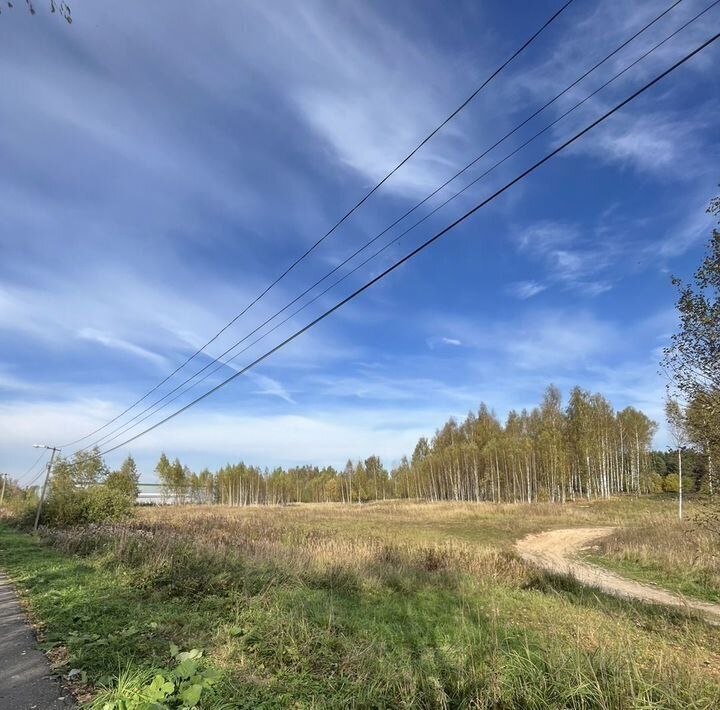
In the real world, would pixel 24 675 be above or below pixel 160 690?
below

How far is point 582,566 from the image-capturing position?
655 inches

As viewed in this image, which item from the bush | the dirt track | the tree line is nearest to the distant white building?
the tree line

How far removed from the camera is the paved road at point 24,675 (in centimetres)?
473

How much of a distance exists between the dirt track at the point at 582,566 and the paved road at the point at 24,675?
23.8ft

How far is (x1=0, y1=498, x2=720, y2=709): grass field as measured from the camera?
4.56m

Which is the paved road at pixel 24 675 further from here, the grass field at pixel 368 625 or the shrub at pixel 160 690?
the shrub at pixel 160 690

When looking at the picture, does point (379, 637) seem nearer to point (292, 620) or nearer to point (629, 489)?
point (292, 620)

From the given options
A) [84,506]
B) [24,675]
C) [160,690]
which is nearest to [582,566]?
[160,690]

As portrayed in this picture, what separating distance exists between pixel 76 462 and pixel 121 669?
1493 inches

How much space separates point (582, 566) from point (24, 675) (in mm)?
16691

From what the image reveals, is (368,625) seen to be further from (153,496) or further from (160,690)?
(153,496)

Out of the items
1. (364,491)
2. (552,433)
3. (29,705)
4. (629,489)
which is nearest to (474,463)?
(552,433)

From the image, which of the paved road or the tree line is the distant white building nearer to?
the tree line

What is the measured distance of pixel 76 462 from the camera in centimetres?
3738
